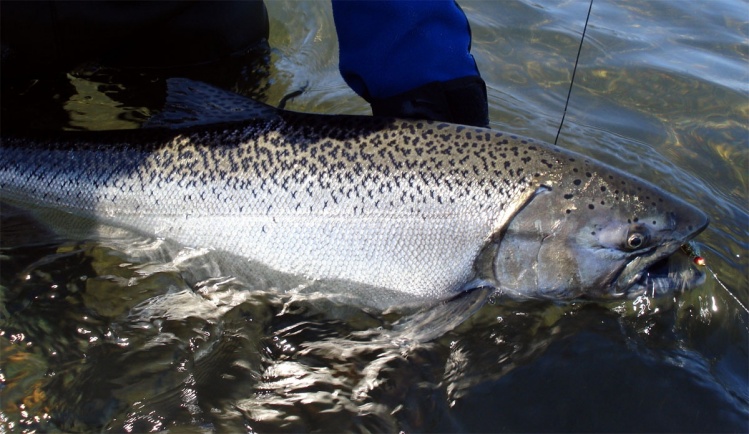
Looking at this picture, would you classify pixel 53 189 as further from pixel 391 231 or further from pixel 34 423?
pixel 391 231

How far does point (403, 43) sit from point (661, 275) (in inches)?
62.1

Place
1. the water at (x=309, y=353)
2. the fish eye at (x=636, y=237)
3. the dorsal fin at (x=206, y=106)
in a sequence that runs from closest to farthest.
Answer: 1. the water at (x=309, y=353)
2. the fish eye at (x=636, y=237)
3. the dorsal fin at (x=206, y=106)

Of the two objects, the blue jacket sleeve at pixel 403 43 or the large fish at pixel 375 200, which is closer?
the large fish at pixel 375 200

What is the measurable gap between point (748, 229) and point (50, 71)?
426 centimetres

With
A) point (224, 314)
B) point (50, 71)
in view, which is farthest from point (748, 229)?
point (50, 71)

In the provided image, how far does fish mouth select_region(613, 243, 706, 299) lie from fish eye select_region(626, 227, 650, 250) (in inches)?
3.5

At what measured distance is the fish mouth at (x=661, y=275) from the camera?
9.08ft

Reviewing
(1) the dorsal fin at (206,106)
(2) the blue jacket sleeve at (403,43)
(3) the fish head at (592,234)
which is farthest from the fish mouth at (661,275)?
(1) the dorsal fin at (206,106)

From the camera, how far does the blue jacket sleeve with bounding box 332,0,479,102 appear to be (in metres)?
3.04

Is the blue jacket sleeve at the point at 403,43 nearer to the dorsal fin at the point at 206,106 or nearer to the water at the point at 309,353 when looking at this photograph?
the dorsal fin at the point at 206,106

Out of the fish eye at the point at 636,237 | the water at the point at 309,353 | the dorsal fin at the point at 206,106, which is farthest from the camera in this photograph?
the dorsal fin at the point at 206,106

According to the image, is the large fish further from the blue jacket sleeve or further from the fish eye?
the blue jacket sleeve

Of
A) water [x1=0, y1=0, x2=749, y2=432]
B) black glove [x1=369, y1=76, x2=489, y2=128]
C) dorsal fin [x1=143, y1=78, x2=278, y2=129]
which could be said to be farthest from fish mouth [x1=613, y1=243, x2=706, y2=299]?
dorsal fin [x1=143, y1=78, x2=278, y2=129]

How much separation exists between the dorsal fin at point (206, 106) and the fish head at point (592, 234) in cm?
129
